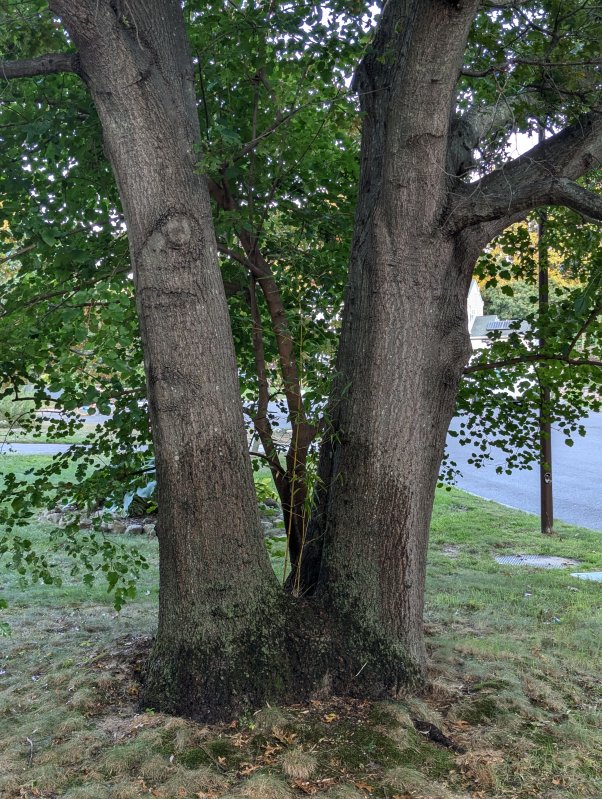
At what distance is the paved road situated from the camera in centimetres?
1215

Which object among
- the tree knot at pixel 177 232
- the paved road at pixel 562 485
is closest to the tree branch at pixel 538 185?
the tree knot at pixel 177 232

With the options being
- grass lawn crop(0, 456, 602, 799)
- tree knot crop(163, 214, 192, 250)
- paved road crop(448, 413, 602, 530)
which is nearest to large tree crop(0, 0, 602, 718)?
tree knot crop(163, 214, 192, 250)

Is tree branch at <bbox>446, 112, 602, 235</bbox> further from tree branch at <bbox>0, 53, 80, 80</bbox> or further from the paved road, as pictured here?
the paved road

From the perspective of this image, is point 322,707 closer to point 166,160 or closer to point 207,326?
point 207,326

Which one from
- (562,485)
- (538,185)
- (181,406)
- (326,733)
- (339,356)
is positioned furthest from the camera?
(562,485)

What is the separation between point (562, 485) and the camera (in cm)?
1430

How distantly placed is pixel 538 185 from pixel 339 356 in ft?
4.39

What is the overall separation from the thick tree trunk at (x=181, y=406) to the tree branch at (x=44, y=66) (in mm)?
110

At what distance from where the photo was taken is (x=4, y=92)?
4.61 metres

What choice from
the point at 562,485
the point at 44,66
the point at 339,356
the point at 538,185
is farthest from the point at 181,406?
the point at 562,485

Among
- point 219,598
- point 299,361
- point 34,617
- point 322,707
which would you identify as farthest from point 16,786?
point 34,617

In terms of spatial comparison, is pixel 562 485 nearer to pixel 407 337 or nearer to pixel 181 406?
pixel 407 337

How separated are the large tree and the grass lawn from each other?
22 cm

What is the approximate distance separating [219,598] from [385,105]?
9.05 feet
